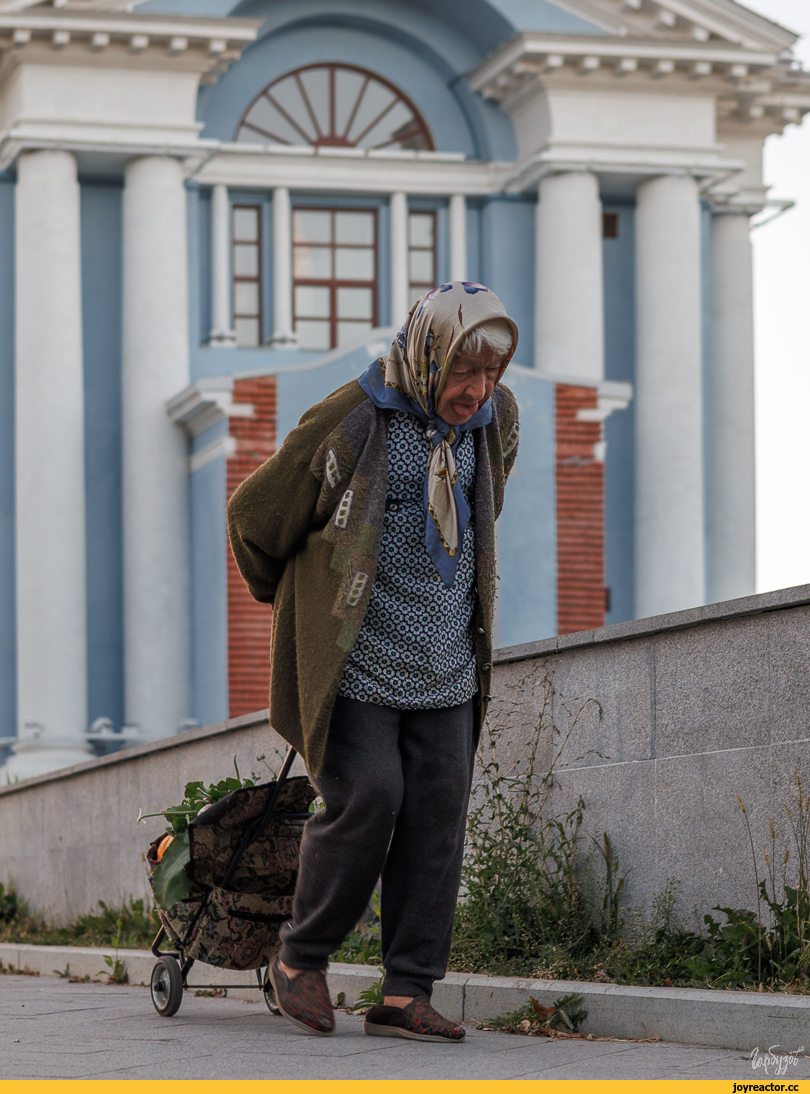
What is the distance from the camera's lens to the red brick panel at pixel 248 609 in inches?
787

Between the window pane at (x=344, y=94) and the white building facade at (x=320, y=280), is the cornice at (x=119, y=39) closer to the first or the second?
the white building facade at (x=320, y=280)

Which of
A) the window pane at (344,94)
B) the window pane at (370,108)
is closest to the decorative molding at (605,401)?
the window pane at (370,108)

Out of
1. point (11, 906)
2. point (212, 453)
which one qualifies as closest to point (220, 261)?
point (212, 453)

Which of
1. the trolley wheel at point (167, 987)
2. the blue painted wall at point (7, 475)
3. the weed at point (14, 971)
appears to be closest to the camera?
the trolley wheel at point (167, 987)

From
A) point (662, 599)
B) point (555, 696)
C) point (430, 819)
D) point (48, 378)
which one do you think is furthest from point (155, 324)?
point (430, 819)

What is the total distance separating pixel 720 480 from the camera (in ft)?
79.5

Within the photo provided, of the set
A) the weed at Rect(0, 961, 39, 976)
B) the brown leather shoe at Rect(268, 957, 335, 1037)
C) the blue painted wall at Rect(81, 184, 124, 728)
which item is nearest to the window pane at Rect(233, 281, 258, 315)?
the blue painted wall at Rect(81, 184, 124, 728)

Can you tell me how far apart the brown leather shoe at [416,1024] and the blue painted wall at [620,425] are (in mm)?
17709

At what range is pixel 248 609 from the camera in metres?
20.1

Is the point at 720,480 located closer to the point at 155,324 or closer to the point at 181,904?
the point at 155,324

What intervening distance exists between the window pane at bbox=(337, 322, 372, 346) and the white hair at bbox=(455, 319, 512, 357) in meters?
18.2

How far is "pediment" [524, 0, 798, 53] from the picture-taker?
2238 cm

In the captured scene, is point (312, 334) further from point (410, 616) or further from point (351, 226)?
point (410, 616)

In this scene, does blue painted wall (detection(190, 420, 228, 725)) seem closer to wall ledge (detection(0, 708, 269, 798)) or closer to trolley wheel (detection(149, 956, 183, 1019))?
wall ledge (detection(0, 708, 269, 798))
